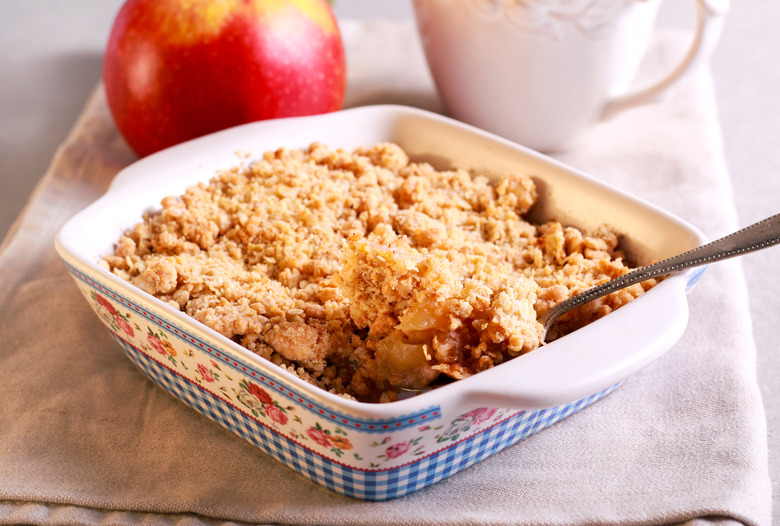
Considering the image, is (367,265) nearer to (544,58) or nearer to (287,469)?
(287,469)

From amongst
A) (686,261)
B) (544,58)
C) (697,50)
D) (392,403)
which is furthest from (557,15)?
(392,403)

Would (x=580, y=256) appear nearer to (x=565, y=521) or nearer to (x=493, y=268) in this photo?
(x=493, y=268)

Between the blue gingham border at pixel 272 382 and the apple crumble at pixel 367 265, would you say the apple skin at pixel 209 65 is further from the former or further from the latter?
the blue gingham border at pixel 272 382

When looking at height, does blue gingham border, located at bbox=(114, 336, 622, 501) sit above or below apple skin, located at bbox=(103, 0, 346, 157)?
below

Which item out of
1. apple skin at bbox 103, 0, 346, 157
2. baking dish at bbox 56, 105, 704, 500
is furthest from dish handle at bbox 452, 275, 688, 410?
apple skin at bbox 103, 0, 346, 157

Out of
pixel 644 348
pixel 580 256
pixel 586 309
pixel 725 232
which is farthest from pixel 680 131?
pixel 644 348

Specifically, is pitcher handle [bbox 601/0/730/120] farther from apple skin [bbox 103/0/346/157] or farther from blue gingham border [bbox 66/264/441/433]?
blue gingham border [bbox 66/264/441/433]

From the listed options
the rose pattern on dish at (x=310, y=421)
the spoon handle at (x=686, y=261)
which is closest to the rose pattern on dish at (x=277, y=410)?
the rose pattern on dish at (x=310, y=421)
